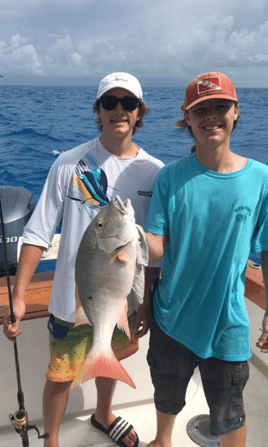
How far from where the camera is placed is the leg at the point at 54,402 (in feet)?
7.14

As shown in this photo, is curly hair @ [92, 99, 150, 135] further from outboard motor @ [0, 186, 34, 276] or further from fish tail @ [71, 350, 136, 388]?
outboard motor @ [0, 186, 34, 276]

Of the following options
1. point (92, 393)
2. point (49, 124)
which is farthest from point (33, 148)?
point (92, 393)

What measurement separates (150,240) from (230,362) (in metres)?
0.70

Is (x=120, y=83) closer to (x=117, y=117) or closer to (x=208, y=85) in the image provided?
(x=117, y=117)

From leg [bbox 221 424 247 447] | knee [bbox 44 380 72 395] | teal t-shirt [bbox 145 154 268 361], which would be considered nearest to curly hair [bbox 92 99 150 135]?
teal t-shirt [bbox 145 154 268 361]

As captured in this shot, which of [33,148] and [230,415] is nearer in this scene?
[230,415]

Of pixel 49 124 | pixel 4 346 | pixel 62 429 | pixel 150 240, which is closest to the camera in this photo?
pixel 150 240

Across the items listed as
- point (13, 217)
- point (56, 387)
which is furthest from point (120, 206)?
point (13, 217)

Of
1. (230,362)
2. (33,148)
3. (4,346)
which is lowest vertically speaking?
(33,148)

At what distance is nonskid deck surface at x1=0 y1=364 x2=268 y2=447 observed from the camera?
8.54ft

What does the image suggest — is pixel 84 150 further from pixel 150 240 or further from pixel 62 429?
pixel 62 429

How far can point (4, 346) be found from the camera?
2.48m

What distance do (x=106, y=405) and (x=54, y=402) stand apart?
1.65 ft

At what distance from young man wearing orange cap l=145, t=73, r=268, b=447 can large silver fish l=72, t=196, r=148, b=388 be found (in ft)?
1.09
